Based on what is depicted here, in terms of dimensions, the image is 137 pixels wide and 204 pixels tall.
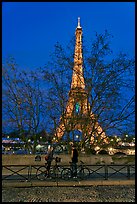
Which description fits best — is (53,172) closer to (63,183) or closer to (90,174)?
(63,183)

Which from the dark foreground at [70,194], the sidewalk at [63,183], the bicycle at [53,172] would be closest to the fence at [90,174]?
the bicycle at [53,172]

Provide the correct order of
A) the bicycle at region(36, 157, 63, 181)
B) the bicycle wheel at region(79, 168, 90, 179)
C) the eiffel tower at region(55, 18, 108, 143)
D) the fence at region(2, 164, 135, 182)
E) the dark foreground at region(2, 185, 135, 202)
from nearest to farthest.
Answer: the dark foreground at region(2, 185, 135, 202) → the fence at region(2, 164, 135, 182) → the bicycle at region(36, 157, 63, 181) → the bicycle wheel at region(79, 168, 90, 179) → the eiffel tower at region(55, 18, 108, 143)

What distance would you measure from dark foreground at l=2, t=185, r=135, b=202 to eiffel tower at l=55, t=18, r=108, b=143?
36.4 ft

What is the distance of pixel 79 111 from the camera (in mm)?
24844

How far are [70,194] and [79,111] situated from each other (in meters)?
13.3

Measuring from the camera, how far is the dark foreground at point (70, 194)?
1070 cm

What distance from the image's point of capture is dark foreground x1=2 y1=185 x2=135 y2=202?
10.7 metres

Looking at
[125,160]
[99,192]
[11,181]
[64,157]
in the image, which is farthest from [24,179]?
[125,160]

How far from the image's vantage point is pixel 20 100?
27250mm

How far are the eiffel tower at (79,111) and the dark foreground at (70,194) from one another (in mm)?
11088

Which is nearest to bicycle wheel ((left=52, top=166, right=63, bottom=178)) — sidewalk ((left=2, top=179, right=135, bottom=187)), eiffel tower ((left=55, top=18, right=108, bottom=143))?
sidewalk ((left=2, top=179, right=135, bottom=187))

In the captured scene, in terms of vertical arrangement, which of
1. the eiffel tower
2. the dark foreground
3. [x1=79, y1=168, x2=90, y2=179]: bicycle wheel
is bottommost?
the dark foreground

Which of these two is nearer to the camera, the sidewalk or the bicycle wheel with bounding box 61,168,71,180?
the sidewalk

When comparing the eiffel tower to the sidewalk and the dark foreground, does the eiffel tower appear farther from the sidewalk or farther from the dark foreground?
the dark foreground
